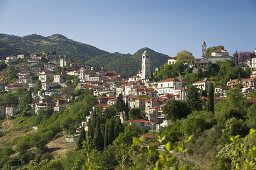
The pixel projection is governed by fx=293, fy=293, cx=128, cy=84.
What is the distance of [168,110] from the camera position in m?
38.4

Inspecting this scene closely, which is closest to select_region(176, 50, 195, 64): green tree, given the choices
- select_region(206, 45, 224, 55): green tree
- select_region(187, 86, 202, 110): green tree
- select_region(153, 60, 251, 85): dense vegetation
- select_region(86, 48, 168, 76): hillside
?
select_region(153, 60, 251, 85): dense vegetation

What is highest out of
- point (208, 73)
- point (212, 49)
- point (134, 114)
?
point (212, 49)

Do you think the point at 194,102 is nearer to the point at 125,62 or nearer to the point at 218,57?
the point at 218,57

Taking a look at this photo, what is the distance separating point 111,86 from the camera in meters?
80.1

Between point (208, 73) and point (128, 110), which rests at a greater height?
point (208, 73)

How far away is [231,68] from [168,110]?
2657 cm

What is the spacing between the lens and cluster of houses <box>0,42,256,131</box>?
5162cm

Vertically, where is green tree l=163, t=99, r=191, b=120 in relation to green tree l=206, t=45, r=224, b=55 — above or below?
below

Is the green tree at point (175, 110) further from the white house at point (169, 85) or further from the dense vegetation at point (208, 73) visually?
the white house at point (169, 85)

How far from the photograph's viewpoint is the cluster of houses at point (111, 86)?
5162 centimetres

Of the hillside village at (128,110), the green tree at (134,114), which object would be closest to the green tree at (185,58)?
the hillside village at (128,110)

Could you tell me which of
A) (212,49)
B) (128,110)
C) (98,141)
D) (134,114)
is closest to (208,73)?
(212,49)

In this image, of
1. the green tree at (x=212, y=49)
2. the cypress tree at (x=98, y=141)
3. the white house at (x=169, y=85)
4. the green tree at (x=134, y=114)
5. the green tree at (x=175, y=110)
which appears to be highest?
the green tree at (x=212, y=49)

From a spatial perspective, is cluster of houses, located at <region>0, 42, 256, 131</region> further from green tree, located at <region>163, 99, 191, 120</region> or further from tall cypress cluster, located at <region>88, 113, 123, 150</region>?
tall cypress cluster, located at <region>88, 113, 123, 150</region>
